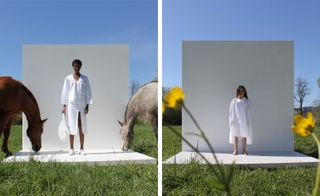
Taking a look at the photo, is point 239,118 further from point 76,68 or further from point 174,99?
point 174,99

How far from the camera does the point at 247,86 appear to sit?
423 centimetres

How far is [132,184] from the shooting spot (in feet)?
8.58

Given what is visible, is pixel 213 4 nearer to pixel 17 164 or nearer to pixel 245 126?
pixel 245 126

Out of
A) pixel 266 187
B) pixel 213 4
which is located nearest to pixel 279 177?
pixel 266 187

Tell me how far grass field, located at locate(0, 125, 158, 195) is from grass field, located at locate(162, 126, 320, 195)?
5.8 inches

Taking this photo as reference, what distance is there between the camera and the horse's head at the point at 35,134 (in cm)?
378

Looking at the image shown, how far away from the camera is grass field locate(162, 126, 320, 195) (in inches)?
98.8

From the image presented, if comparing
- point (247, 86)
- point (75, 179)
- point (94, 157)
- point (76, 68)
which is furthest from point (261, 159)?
point (76, 68)

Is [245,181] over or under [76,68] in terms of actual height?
under

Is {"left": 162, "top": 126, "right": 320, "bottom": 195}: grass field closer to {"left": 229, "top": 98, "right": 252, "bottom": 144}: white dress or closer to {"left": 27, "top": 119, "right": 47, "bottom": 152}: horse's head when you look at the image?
{"left": 229, "top": 98, "right": 252, "bottom": 144}: white dress

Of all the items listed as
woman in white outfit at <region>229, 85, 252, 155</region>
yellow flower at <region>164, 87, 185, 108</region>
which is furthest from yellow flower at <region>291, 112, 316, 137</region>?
woman in white outfit at <region>229, 85, 252, 155</region>

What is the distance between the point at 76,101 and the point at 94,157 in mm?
603

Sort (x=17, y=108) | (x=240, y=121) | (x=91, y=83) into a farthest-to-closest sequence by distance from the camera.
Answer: (x=91, y=83)
(x=240, y=121)
(x=17, y=108)

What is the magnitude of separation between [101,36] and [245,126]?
1.74 metres
